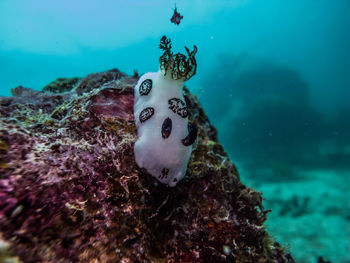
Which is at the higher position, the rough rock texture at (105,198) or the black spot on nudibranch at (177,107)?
the black spot on nudibranch at (177,107)

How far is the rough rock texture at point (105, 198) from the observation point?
59.6 inches

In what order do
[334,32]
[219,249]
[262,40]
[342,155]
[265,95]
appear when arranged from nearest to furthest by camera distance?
[219,249]
[342,155]
[265,95]
[334,32]
[262,40]

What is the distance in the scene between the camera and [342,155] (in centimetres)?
3162

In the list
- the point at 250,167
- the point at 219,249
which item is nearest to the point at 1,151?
the point at 219,249

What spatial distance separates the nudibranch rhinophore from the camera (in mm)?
2367

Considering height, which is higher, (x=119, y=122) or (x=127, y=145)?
(x=119, y=122)

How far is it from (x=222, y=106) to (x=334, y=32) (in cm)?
5127

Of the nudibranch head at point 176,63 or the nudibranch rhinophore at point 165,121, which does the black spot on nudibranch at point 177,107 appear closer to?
the nudibranch rhinophore at point 165,121

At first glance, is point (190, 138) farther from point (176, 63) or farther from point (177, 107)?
point (176, 63)

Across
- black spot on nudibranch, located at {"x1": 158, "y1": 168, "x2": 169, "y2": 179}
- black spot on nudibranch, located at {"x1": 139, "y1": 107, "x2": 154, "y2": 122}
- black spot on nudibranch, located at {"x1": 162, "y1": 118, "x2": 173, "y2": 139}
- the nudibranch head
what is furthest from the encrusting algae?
the nudibranch head

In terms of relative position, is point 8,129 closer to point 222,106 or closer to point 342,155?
point 342,155

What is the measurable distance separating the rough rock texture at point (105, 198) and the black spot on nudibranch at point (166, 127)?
1.56ft

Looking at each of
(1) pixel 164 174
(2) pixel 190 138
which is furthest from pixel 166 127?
(1) pixel 164 174

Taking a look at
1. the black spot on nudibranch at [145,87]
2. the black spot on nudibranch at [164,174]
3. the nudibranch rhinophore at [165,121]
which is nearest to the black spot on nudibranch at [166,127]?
the nudibranch rhinophore at [165,121]
